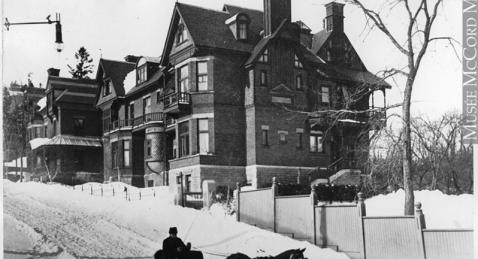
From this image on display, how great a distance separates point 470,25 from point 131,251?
8.64 metres

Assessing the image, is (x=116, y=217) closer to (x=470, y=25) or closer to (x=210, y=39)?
(x=210, y=39)

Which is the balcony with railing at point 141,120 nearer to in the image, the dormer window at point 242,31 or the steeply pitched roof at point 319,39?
the dormer window at point 242,31

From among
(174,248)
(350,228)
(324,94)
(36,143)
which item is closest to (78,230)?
(36,143)

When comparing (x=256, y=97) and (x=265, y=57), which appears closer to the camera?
(x=256, y=97)

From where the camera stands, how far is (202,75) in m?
16.2

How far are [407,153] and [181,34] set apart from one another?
705cm

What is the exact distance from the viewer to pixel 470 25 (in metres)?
12.3

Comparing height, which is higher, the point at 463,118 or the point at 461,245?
the point at 463,118

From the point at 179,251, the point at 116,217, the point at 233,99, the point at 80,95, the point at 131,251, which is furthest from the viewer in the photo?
the point at 80,95

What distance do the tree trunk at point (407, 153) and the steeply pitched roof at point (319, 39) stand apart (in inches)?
93.9

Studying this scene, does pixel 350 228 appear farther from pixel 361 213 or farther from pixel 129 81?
pixel 129 81

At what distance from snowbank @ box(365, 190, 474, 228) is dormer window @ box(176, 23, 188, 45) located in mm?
6739

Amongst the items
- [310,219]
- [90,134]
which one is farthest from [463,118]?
[90,134]

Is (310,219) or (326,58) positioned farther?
(326,58)
